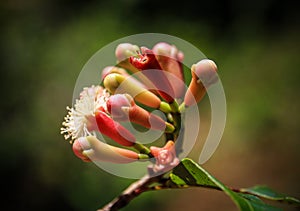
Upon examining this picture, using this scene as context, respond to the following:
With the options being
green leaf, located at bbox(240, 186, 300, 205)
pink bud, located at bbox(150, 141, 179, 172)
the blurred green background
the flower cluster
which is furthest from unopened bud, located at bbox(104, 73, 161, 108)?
the blurred green background

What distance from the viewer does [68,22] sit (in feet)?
20.7

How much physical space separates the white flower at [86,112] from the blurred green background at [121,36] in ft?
9.18

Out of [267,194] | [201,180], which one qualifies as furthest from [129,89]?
[267,194]

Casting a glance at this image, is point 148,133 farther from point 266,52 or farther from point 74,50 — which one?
point 266,52

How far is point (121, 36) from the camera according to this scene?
18.8 feet

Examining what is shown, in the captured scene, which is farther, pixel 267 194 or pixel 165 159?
pixel 267 194

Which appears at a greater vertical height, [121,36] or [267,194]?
[121,36]

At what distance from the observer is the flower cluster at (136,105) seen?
1.29 meters

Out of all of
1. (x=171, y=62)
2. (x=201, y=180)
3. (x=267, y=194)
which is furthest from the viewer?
(x=267, y=194)

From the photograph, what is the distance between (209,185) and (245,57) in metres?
5.27

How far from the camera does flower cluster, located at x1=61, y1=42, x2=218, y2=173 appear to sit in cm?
129

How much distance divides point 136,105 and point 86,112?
0.51 feet

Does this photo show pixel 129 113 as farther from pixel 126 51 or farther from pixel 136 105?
pixel 126 51

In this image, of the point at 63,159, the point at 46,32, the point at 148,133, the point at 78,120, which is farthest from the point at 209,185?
the point at 46,32
